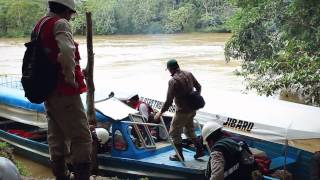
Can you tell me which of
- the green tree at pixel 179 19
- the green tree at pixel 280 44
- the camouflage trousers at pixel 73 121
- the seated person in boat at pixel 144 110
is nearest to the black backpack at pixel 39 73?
the camouflage trousers at pixel 73 121

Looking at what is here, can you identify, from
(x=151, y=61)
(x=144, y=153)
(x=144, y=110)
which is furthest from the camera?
(x=151, y=61)

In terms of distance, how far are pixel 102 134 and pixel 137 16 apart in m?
47.0

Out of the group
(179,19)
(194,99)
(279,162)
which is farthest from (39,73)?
(179,19)

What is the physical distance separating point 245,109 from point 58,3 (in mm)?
6402

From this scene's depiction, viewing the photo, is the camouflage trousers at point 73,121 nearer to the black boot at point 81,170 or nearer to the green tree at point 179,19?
the black boot at point 81,170

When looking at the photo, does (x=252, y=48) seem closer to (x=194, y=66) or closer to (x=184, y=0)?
(x=194, y=66)

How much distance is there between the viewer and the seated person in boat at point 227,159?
11.3ft

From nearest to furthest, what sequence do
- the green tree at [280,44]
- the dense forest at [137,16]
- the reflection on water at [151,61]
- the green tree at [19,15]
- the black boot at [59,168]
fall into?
the black boot at [59,168]
the green tree at [280,44]
the reflection on water at [151,61]
the green tree at [19,15]
the dense forest at [137,16]

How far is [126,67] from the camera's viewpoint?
97.2ft

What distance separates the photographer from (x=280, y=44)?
44.7 ft

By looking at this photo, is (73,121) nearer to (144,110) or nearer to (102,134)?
(102,134)

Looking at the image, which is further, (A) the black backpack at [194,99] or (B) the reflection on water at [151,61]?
(B) the reflection on water at [151,61]

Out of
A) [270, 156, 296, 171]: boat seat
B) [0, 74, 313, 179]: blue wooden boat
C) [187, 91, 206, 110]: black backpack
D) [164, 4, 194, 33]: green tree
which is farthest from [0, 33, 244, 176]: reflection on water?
[187, 91, 206, 110]: black backpack

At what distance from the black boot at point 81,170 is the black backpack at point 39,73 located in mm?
612
